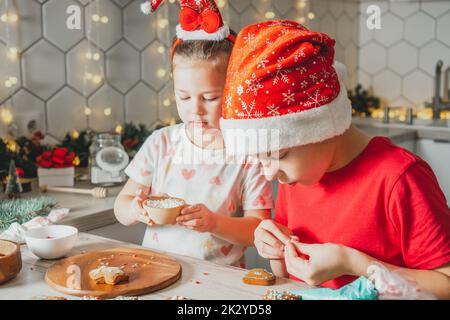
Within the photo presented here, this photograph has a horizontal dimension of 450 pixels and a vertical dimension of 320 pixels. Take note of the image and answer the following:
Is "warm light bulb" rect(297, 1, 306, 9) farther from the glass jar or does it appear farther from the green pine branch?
the green pine branch

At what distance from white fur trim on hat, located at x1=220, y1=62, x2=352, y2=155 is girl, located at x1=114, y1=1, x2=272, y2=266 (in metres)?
0.31

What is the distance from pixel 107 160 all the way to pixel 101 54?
444 mm

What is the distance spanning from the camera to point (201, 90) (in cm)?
121

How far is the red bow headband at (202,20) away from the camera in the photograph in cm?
124

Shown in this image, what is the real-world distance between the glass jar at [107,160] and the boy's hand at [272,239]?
87cm

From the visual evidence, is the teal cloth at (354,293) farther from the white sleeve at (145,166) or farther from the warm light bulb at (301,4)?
the warm light bulb at (301,4)

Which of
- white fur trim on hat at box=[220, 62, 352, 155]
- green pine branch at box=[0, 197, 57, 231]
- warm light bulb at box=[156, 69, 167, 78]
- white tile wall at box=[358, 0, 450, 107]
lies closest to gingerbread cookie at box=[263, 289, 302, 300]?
white fur trim on hat at box=[220, 62, 352, 155]

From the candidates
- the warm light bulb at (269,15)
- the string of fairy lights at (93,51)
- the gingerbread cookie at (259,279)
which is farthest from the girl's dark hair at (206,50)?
the warm light bulb at (269,15)

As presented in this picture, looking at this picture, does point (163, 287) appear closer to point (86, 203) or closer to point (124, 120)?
point (86, 203)

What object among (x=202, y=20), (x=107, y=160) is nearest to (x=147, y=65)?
(x=107, y=160)

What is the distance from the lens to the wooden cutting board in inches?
36.4

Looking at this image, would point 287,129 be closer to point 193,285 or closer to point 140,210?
point 193,285

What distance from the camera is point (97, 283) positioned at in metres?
0.95
